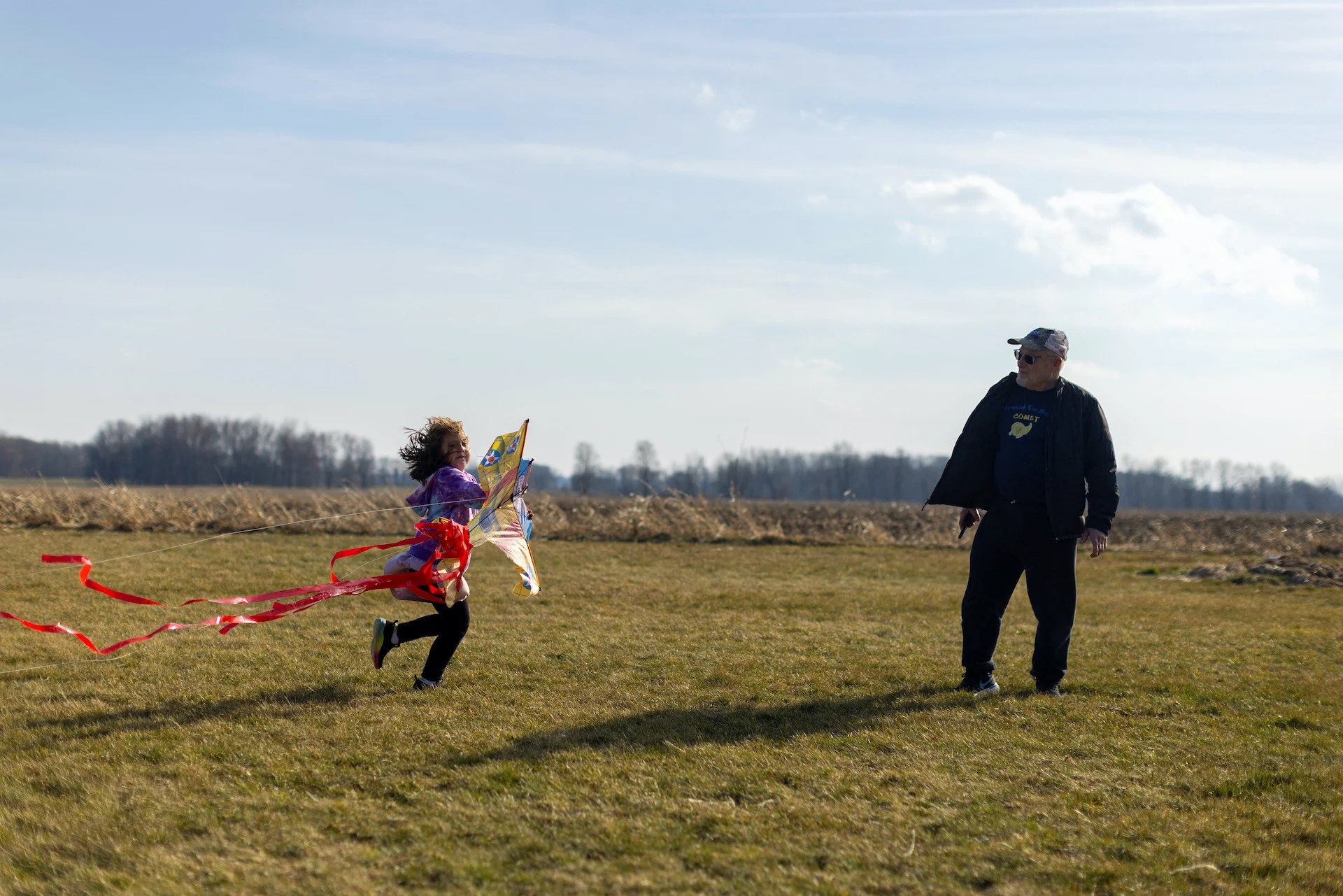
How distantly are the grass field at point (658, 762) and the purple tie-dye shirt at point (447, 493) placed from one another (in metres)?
1.16

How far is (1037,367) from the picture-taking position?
6.61 metres

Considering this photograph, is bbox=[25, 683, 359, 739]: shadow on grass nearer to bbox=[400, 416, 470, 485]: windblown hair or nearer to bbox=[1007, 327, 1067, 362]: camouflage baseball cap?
bbox=[400, 416, 470, 485]: windblown hair

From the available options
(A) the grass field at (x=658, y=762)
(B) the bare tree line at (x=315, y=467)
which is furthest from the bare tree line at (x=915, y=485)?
(A) the grass field at (x=658, y=762)

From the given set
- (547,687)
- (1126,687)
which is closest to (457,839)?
(547,687)

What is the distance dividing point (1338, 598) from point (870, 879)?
12833 millimetres

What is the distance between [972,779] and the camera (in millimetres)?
4602

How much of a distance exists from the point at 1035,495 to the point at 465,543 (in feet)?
12.3

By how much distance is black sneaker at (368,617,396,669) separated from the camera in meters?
6.33

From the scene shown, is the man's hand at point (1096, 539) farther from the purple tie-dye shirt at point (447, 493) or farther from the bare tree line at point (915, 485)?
the bare tree line at point (915, 485)

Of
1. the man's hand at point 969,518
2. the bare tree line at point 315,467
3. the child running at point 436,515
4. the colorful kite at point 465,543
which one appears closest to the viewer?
the colorful kite at point 465,543

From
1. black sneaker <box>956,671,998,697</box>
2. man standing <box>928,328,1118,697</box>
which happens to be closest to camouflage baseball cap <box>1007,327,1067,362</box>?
man standing <box>928,328,1118,697</box>

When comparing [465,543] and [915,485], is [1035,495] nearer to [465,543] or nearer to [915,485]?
[465,543]

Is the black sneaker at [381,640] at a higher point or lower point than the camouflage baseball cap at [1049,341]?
lower

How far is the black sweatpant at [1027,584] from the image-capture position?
6578 mm
